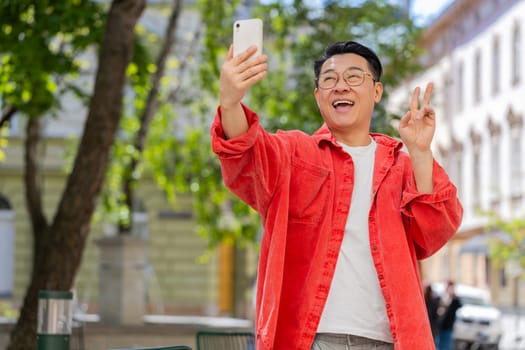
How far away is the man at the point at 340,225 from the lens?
Answer: 409cm

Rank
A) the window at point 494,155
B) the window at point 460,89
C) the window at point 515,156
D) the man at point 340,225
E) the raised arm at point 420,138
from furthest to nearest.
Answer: the window at point 460,89 < the window at point 494,155 < the window at point 515,156 < the raised arm at point 420,138 < the man at point 340,225

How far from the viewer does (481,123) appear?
5138 cm

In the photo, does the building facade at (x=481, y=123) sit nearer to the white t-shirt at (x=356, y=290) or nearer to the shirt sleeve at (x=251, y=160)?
the white t-shirt at (x=356, y=290)

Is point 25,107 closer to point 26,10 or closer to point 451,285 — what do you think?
point 26,10

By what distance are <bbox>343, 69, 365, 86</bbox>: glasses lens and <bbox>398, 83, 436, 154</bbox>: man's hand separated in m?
0.21

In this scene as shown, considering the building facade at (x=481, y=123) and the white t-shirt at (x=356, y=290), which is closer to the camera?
the white t-shirt at (x=356, y=290)

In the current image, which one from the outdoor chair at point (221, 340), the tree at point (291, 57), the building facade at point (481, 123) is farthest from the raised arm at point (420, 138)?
the building facade at point (481, 123)

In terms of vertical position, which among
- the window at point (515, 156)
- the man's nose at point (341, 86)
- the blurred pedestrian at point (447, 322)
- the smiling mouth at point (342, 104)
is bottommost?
the blurred pedestrian at point (447, 322)

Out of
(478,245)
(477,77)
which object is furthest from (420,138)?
(477,77)

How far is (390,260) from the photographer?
13.6 ft

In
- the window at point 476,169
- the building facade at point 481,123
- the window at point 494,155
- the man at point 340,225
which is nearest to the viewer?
the man at point 340,225

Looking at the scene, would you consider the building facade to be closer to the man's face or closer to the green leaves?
the green leaves

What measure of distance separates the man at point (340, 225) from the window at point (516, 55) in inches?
1625

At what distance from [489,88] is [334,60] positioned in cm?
4599
